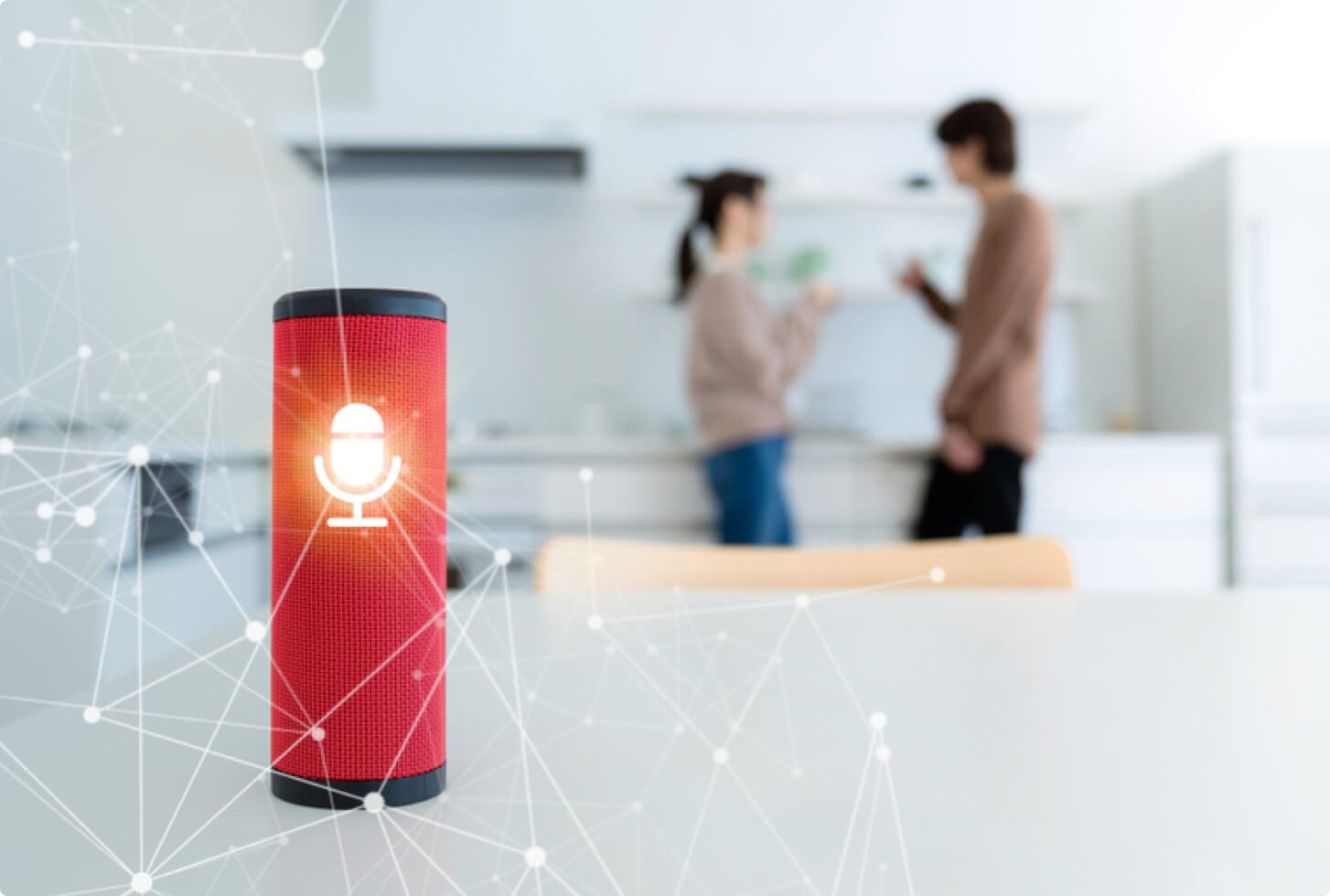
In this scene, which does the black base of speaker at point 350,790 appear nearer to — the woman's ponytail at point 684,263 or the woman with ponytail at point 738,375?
the woman with ponytail at point 738,375

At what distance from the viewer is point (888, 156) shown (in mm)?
3287

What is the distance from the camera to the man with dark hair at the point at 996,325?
2.11 meters

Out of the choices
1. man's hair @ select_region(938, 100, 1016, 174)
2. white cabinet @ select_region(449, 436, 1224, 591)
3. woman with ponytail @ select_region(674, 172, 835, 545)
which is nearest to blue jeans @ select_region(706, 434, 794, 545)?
woman with ponytail @ select_region(674, 172, 835, 545)

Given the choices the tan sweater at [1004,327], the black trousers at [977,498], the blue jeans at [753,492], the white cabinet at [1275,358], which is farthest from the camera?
the white cabinet at [1275,358]

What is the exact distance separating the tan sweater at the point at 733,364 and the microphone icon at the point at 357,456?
203 centimetres

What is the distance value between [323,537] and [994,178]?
2177 mm

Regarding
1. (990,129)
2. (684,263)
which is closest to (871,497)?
(684,263)

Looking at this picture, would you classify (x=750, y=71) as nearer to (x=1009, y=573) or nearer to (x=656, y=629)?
(x=1009, y=573)

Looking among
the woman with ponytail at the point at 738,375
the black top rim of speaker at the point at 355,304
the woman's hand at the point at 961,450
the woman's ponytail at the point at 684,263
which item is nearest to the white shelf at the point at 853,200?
the woman's ponytail at the point at 684,263

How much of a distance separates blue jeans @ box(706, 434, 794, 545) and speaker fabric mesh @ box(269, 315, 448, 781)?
208cm

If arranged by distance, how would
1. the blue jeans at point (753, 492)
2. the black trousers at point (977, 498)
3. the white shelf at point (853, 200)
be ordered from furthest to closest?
the white shelf at point (853, 200) → the blue jeans at point (753, 492) → the black trousers at point (977, 498)

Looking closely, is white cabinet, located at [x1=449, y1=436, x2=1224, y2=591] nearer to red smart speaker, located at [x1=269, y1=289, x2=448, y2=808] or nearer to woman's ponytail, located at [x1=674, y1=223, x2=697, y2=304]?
woman's ponytail, located at [x1=674, y1=223, x2=697, y2=304]

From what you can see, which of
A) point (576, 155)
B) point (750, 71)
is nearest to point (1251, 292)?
point (750, 71)

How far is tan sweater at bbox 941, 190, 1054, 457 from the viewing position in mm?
2102
